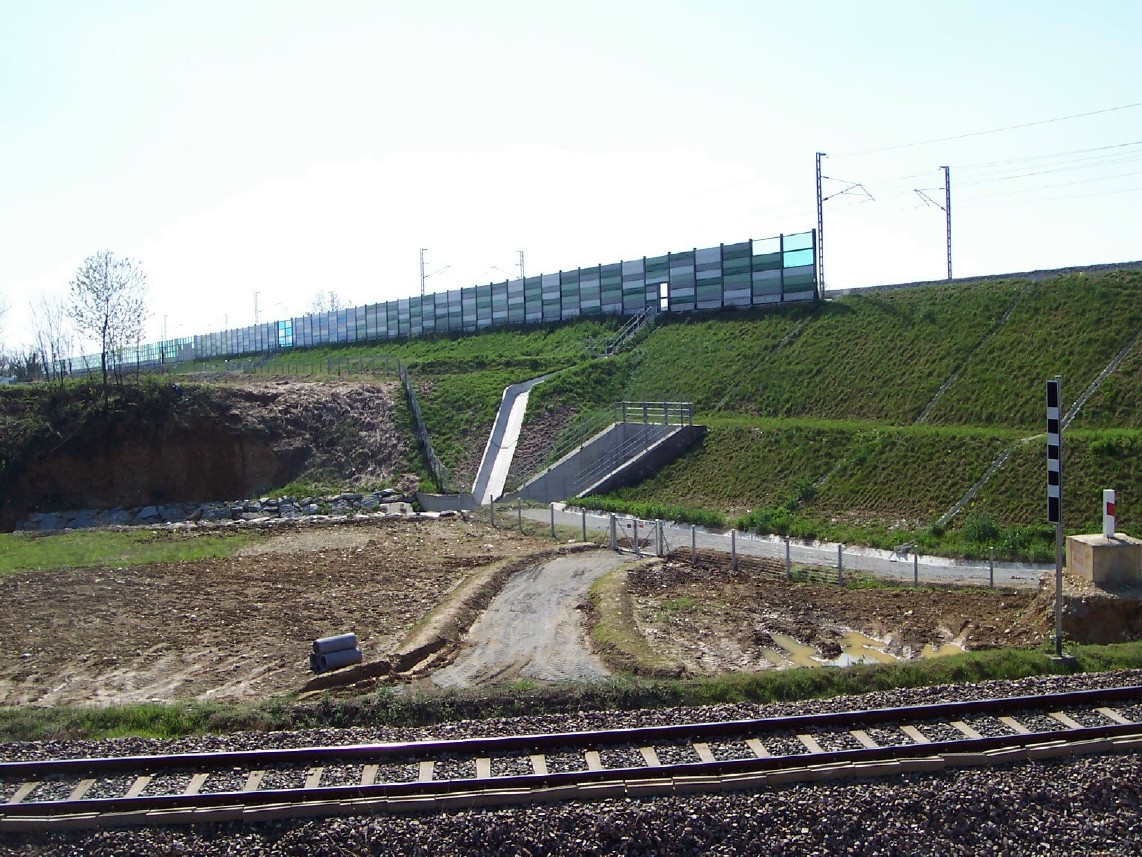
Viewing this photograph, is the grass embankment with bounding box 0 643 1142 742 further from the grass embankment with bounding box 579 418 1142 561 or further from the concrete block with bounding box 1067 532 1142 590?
the grass embankment with bounding box 579 418 1142 561

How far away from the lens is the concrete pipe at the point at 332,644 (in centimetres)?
1477

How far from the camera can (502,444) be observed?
38.3m

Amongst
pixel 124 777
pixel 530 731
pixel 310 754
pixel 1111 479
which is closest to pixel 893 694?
pixel 530 731

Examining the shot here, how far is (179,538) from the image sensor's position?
96.8 feet

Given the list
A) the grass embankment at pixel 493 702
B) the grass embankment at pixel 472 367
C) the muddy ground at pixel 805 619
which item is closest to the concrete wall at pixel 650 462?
the grass embankment at pixel 472 367

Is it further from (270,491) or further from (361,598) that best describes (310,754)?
(270,491)

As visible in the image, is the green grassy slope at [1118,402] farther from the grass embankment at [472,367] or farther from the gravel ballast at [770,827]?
the grass embankment at [472,367]

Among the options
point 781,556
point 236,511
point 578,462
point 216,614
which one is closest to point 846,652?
point 781,556

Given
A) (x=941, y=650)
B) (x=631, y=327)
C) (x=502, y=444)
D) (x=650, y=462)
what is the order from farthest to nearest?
(x=631, y=327), (x=502, y=444), (x=650, y=462), (x=941, y=650)

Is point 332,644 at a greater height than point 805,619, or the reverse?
point 332,644

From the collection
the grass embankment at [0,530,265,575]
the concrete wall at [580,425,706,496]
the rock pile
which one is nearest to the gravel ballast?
the grass embankment at [0,530,265,575]

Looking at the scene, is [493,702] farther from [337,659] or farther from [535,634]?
[535,634]

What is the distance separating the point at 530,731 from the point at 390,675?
4.94 m

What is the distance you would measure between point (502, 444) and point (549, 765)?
2924 cm
